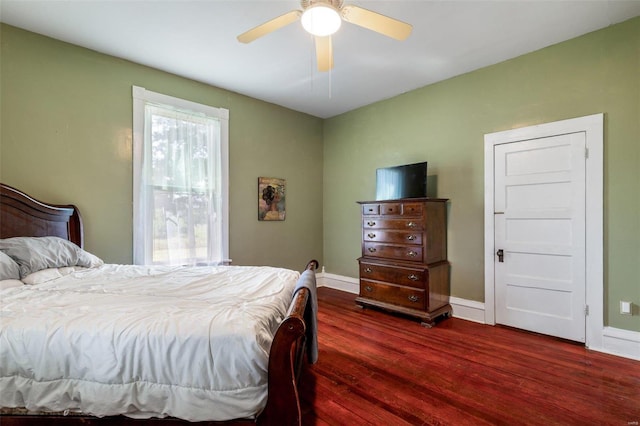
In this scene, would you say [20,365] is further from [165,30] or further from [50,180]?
[165,30]

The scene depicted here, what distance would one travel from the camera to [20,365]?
4.13 ft

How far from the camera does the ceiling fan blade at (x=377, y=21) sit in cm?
183

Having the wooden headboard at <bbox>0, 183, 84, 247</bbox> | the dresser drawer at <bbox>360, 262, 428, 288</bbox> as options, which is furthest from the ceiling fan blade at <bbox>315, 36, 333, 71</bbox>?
the wooden headboard at <bbox>0, 183, 84, 247</bbox>

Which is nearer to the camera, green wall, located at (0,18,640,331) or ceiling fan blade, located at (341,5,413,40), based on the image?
ceiling fan blade, located at (341,5,413,40)

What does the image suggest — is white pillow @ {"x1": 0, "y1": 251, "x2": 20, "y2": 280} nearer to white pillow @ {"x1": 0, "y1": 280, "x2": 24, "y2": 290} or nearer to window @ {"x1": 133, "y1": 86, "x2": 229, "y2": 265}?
white pillow @ {"x1": 0, "y1": 280, "x2": 24, "y2": 290}

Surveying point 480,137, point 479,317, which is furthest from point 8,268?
point 480,137

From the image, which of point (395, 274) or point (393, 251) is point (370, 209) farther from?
point (395, 274)

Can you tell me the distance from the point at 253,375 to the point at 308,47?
2915 mm

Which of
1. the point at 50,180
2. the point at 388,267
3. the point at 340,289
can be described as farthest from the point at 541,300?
the point at 50,180

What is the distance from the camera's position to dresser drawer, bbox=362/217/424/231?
11.1 ft

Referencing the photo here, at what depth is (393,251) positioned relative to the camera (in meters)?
3.60

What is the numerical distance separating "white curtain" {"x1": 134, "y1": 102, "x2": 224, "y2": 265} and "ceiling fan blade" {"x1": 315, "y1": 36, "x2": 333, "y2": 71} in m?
2.00

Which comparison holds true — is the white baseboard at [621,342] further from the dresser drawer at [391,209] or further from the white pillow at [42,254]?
the white pillow at [42,254]

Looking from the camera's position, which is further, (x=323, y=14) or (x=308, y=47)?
(x=308, y=47)
